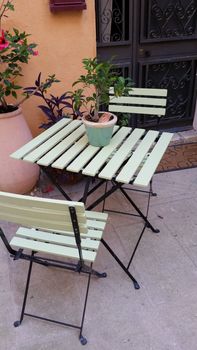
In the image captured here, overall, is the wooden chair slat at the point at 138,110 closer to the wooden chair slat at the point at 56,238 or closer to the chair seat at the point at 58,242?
the chair seat at the point at 58,242

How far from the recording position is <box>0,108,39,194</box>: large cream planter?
99.7 inches

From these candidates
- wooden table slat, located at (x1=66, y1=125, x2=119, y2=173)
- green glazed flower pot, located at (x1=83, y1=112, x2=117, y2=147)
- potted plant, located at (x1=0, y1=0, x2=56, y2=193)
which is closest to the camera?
wooden table slat, located at (x1=66, y1=125, x2=119, y2=173)

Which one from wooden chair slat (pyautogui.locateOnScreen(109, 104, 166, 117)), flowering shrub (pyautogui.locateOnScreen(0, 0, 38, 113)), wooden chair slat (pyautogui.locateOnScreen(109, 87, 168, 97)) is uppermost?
flowering shrub (pyautogui.locateOnScreen(0, 0, 38, 113))

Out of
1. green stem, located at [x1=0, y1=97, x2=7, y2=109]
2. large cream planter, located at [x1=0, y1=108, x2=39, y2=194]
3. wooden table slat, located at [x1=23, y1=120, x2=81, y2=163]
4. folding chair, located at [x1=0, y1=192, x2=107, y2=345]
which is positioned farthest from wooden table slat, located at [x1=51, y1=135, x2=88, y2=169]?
green stem, located at [x1=0, y1=97, x2=7, y2=109]

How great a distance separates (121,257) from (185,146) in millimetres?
1993

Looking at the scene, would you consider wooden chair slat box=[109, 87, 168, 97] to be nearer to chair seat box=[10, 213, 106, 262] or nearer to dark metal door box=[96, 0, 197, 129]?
dark metal door box=[96, 0, 197, 129]

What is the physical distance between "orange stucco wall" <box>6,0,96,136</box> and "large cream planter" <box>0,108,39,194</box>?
41 centimetres

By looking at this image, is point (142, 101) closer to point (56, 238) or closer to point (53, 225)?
point (56, 238)

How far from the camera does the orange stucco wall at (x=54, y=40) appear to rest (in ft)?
8.48

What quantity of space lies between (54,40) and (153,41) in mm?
1129

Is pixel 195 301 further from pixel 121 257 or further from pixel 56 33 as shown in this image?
pixel 56 33

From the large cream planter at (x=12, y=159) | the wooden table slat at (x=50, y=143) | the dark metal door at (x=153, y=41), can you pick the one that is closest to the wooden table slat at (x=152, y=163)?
the wooden table slat at (x=50, y=143)

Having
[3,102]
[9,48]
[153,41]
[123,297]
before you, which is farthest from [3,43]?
[123,297]

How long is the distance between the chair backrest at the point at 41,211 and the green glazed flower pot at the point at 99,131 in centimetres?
72
